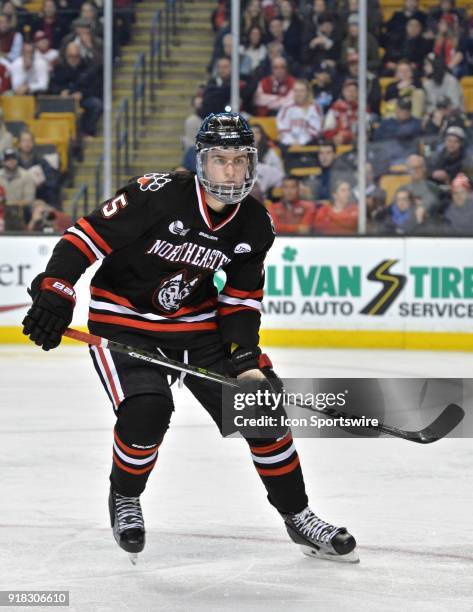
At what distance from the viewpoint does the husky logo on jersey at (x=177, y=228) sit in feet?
10.8

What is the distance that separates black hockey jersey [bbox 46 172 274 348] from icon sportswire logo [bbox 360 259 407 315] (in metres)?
4.98

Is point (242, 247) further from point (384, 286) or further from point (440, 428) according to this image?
point (384, 286)

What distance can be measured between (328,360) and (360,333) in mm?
782

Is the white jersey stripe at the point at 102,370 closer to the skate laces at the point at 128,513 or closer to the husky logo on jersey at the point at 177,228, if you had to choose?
the skate laces at the point at 128,513

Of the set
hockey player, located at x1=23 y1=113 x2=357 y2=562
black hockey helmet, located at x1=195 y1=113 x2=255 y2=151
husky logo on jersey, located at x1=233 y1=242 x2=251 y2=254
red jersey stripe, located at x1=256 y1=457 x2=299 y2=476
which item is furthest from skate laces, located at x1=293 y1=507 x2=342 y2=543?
black hockey helmet, located at x1=195 y1=113 x2=255 y2=151

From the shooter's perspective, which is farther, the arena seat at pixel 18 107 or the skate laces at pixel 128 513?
the arena seat at pixel 18 107

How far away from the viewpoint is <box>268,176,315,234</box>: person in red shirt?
8.51 metres

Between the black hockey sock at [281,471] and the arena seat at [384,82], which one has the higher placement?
the arena seat at [384,82]

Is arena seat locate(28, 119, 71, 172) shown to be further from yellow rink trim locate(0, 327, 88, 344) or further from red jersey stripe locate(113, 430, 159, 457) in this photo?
red jersey stripe locate(113, 430, 159, 457)

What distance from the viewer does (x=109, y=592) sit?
115 inches

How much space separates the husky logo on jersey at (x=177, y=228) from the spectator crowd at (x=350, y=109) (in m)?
5.23

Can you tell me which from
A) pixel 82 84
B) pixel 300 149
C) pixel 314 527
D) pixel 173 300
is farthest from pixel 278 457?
pixel 82 84

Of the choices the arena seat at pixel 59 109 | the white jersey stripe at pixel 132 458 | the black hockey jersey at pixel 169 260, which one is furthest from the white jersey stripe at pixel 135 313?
the arena seat at pixel 59 109

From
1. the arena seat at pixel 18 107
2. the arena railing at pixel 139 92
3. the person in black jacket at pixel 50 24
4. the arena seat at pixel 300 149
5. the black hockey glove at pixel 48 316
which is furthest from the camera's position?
the person in black jacket at pixel 50 24
